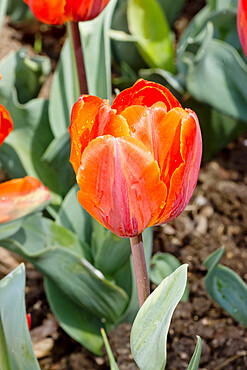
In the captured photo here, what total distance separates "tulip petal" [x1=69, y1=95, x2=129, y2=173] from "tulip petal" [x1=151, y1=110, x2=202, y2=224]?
63 millimetres

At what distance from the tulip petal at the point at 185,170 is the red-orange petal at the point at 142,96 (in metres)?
0.04

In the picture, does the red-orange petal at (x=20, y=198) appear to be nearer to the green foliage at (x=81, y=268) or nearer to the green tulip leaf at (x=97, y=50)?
the green foliage at (x=81, y=268)

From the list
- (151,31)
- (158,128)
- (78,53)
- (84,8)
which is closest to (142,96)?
(158,128)

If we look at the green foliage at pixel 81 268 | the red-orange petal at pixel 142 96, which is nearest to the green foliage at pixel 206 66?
the green foliage at pixel 81 268

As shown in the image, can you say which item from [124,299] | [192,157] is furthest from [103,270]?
[192,157]

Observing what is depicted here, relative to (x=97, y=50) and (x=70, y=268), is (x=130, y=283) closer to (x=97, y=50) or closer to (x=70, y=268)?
(x=70, y=268)

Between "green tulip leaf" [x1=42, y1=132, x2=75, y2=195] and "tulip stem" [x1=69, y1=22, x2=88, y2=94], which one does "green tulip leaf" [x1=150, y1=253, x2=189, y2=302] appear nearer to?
"green tulip leaf" [x1=42, y1=132, x2=75, y2=195]

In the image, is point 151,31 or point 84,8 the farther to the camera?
point 151,31

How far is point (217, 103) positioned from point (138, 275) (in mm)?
811

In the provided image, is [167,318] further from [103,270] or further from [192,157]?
[103,270]

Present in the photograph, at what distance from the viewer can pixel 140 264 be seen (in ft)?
2.34

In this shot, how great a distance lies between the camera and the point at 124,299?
1171 millimetres

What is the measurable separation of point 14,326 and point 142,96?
39 centimetres

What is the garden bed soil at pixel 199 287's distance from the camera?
123cm
